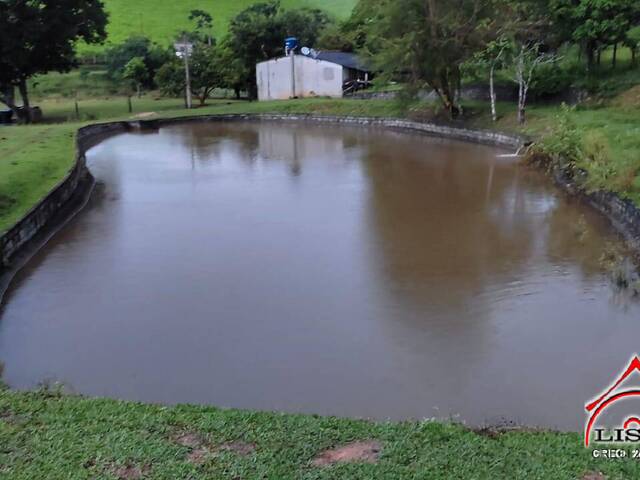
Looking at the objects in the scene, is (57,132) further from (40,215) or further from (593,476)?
(593,476)

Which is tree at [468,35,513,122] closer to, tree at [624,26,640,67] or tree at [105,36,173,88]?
tree at [624,26,640,67]

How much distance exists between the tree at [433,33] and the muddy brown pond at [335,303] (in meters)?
6.85

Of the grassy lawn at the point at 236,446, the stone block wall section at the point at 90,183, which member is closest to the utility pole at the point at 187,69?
the stone block wall section at the point at 90,183

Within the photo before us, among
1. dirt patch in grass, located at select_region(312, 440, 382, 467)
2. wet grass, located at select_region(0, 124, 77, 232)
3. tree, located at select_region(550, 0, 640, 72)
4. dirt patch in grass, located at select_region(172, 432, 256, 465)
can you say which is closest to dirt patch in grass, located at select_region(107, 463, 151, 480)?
dirt patch in grass, located at select_region(172, 432, 256, 465)

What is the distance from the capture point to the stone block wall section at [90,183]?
9008 mm

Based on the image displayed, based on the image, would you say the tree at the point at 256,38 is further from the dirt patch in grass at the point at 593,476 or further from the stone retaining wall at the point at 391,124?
the dirt patch in grass at the point at 593,476

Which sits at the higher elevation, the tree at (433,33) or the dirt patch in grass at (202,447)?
the tree at (433,33)

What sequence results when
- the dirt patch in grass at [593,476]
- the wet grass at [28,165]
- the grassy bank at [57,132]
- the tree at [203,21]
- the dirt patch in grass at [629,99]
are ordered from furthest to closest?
the tree at [203,21] → the dirt patch in grass at [629,99] → the grassy bank at [57,132] → the wet grass at [28,165] → the dirt patch in grass at [593,476]

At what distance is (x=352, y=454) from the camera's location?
378cm

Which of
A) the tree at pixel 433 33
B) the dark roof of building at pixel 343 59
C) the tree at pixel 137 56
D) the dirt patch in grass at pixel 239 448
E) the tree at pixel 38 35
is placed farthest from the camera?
the tree at pixel 137 56

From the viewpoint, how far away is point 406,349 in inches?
245

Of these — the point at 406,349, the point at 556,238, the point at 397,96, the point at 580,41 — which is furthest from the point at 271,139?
the point at 406,349

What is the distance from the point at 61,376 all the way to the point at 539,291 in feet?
16.8

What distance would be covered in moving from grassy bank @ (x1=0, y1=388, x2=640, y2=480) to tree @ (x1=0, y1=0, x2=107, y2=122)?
2106 cm
